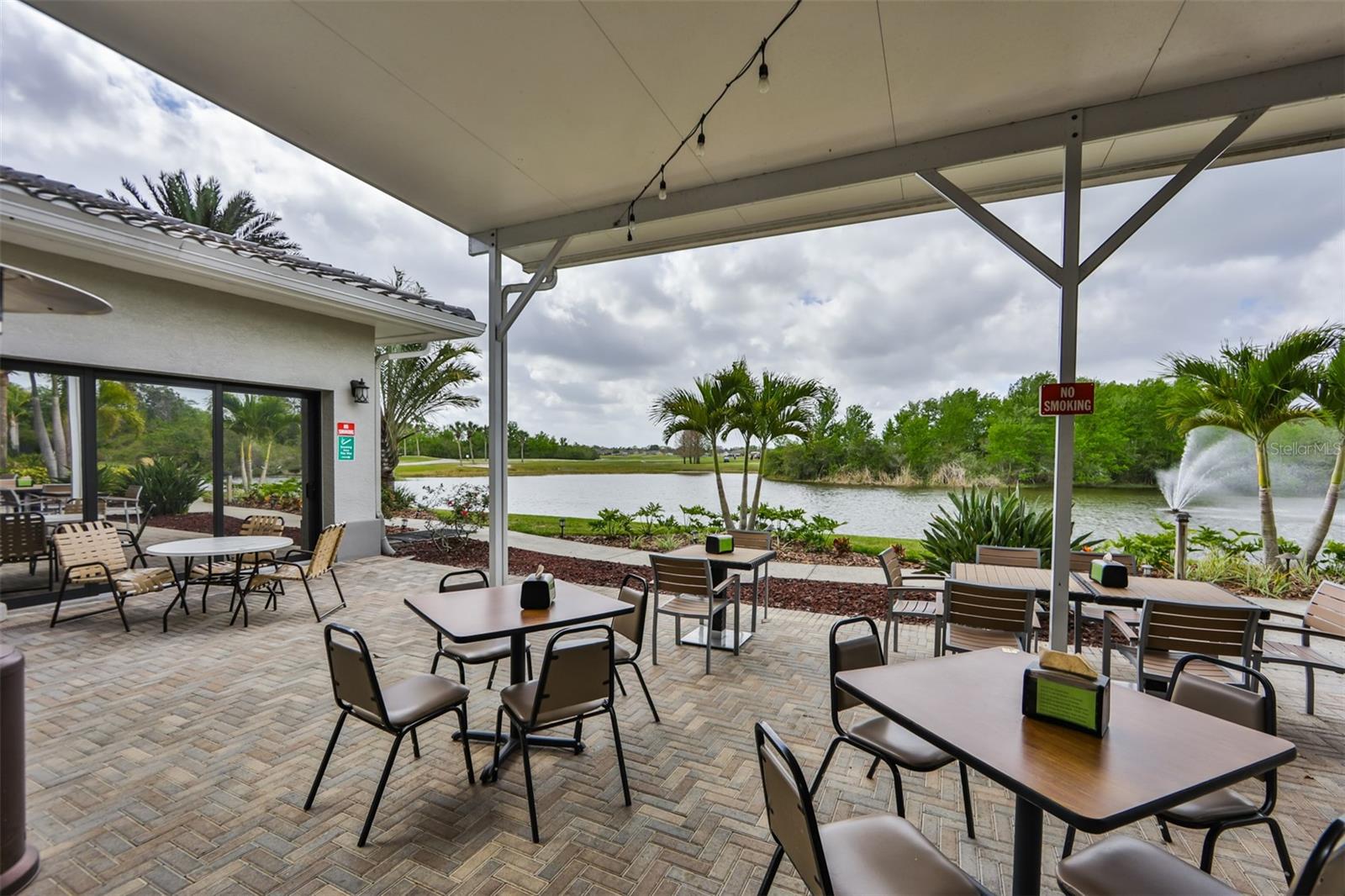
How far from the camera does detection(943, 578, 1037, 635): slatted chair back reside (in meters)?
3.12

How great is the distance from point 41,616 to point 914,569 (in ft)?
30.0

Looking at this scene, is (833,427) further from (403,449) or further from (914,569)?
(403,449)

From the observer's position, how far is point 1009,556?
4531 millimetres

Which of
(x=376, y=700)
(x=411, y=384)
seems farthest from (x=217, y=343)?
(x=376, y=700)

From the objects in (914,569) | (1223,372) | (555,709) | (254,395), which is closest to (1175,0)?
(555,709)

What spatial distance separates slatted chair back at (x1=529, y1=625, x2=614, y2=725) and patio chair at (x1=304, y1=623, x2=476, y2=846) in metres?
0.43

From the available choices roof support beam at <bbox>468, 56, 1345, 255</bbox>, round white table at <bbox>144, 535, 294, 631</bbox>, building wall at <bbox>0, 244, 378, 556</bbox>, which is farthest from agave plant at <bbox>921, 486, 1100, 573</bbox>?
building wall at <bbox>0, 244, 378, 556</bbox>

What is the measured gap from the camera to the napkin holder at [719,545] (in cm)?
447

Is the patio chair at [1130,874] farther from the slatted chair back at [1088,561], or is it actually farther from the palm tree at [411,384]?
the palm tree at [411,384]

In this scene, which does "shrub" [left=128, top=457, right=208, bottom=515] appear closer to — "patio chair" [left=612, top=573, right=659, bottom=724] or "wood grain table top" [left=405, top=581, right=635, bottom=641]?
"wood grain table top" [left=405, top=581, right=635, bottom=641]

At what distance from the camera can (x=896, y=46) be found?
9.31 ft

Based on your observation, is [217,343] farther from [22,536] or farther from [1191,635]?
[1191,635]

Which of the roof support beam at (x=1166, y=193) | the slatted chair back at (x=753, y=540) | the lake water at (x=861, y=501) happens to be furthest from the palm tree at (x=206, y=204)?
Result: the roof support beam at (x=1166, y=193)

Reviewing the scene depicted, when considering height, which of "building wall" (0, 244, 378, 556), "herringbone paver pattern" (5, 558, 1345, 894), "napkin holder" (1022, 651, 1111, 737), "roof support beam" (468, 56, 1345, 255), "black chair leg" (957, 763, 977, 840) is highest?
"roof support beam" (468, 56, 1345, 255)
